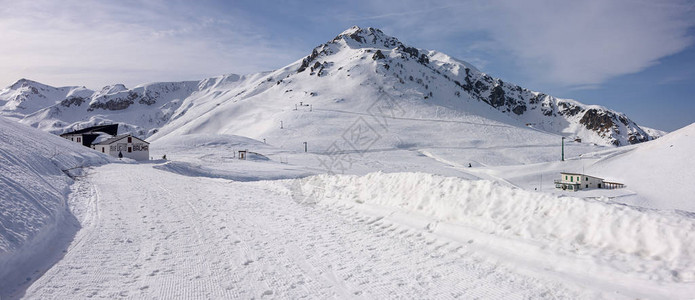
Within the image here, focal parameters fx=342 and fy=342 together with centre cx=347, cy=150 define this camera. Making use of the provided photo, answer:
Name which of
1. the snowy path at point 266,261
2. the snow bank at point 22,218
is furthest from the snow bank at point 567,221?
the snow bank at point 22,218

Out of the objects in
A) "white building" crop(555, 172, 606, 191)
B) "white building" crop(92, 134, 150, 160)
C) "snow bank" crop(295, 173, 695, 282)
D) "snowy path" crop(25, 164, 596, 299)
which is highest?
"white building" crop(92, 134, 150, 160)

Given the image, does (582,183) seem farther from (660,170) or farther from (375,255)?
(375,255)

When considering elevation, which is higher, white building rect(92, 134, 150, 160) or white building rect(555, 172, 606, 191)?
white building rect(92, 134, 150, 160)

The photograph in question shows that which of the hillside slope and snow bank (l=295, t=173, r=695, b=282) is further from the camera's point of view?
the hillside slope

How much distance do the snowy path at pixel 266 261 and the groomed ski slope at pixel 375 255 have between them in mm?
29

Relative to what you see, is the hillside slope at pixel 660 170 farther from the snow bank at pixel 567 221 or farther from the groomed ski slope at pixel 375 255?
the groomed ski slope at pixel 375 255

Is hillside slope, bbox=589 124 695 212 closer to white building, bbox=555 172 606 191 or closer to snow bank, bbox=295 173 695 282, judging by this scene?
white building, bbox=555 172 606 191

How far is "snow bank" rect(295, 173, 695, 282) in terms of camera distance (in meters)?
5.76

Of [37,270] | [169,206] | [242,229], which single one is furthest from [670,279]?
[169,206]

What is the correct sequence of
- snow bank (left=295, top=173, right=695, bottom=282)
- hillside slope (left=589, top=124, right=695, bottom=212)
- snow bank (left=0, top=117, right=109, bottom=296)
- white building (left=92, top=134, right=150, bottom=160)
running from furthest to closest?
white building (left=92, top=134, right=150, bottom=160) < hillside slope (left=589, top=124, right=695, bottom=212) < snow bank (left=0, top=117, right=109, bottom=296) < snow bank (left=295, top=173, right=695, bottom=282)

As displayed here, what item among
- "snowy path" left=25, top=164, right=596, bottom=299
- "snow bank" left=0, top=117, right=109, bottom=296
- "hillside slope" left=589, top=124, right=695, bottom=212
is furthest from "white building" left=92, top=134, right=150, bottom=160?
"hillside slope" left=589, top=124, right=695, bottom=212

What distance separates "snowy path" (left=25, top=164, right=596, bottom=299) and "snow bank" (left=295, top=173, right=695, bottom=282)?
3.73 ft

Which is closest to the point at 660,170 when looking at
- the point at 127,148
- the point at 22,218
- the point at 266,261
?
the point at 266,261

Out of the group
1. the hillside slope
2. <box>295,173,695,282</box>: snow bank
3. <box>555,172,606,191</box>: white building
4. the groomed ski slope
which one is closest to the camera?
the groomed ski slope
